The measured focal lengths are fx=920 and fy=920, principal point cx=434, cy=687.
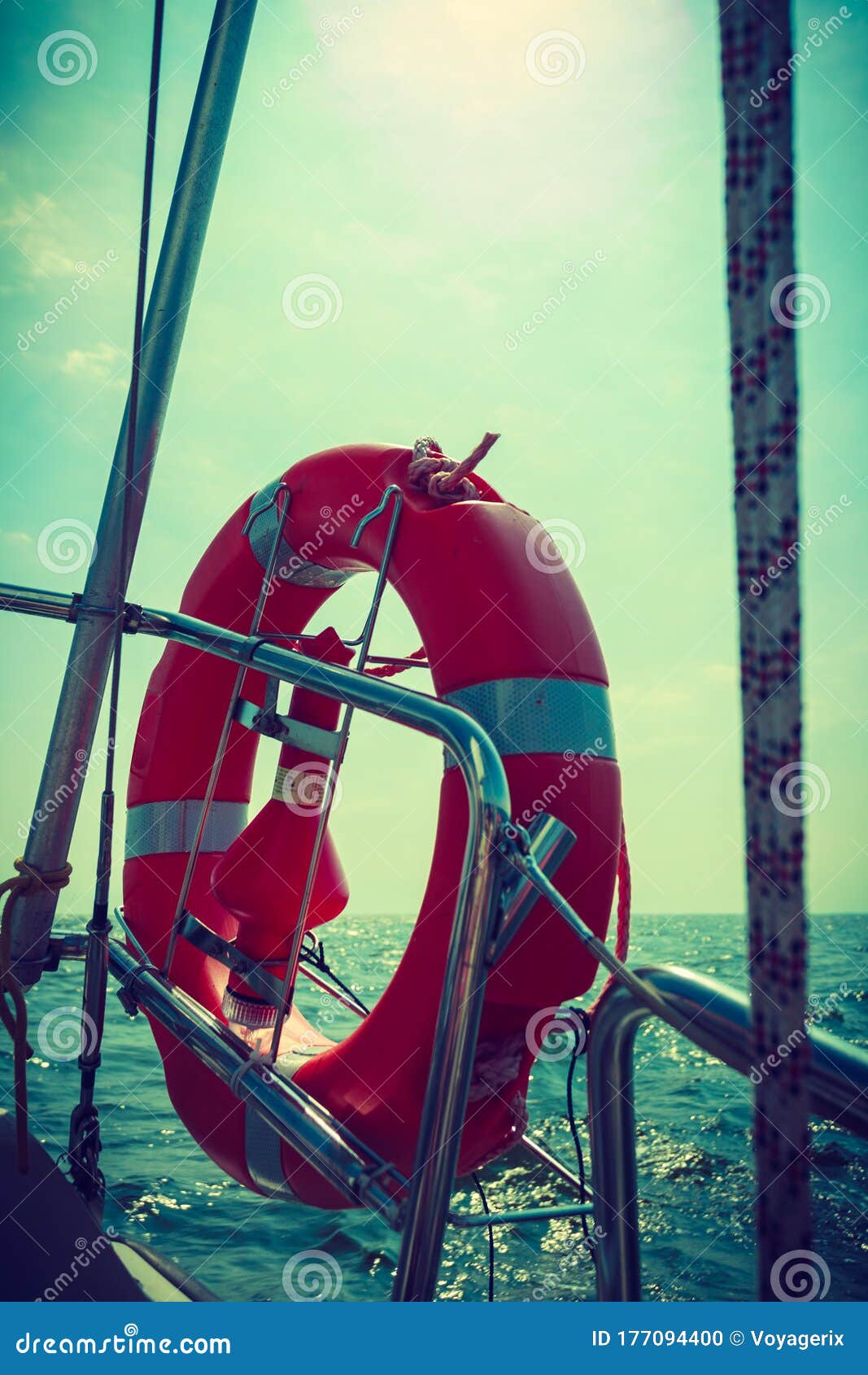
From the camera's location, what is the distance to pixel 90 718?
6.82 ft

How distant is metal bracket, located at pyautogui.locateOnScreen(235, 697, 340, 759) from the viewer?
187 centimetres

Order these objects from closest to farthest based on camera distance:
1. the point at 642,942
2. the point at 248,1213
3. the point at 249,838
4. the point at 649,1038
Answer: the point at 249,838 < the point at 248,1213 < the point at 649,1038 < the point at 642,942

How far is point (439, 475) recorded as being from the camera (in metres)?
2.17

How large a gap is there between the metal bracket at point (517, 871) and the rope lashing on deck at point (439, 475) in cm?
114

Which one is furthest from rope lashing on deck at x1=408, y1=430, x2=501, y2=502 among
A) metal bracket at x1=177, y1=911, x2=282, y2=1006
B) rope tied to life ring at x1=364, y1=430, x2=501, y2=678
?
metal bracket at x1=177, y1=911, x2=282, y2=1006

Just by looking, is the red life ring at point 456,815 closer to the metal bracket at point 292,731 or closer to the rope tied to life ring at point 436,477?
the rope tied to life ring at point 436,477

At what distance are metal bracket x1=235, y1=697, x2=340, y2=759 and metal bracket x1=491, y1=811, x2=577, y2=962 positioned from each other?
791 mm

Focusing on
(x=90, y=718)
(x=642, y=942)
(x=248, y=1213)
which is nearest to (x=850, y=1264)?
(x=248, y=1213)

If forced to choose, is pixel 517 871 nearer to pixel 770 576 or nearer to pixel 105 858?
pixel 770 576

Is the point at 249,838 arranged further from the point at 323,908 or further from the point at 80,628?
the point at 80,628

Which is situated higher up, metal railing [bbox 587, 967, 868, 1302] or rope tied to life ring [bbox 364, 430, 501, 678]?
rope tied to life ring [bbox 364, 430, 501, 678]

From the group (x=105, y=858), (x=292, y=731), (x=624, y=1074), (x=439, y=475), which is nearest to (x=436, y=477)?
(x=439, y=475)

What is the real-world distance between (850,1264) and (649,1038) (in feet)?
18.3

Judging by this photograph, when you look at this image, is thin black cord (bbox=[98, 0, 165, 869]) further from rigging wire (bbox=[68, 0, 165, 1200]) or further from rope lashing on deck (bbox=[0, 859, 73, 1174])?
rope lashing on deck (bbox=[0, 859, 73, 1174])
